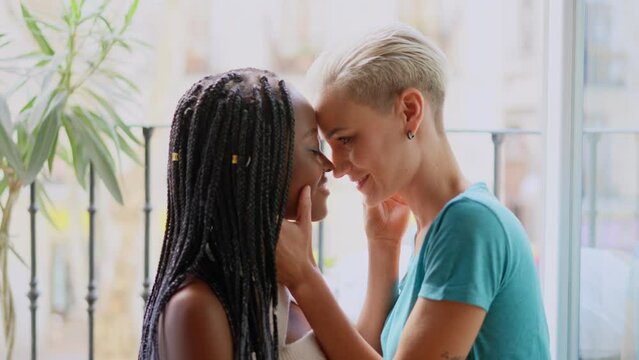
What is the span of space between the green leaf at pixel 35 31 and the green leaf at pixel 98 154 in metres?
0.23

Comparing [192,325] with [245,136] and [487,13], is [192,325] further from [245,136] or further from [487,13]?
[487,13]

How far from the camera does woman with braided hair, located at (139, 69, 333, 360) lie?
3.52 feet

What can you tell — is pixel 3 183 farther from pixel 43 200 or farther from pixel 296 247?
pixel 296 247

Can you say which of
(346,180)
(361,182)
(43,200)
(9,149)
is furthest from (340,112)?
(346,180)

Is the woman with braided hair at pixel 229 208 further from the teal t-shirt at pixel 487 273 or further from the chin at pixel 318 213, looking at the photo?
the teal t-shirt at pixel 487 273

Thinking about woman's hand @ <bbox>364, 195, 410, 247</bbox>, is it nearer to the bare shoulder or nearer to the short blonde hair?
the short blonde hair

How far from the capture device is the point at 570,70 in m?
2.16

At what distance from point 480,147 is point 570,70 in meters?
2.91

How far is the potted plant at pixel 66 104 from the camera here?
2.28 metres

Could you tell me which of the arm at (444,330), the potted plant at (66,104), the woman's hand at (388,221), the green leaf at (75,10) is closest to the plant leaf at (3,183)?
the potted plant at (66,104)

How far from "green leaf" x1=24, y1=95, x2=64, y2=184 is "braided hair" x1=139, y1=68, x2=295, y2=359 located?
1224 mm

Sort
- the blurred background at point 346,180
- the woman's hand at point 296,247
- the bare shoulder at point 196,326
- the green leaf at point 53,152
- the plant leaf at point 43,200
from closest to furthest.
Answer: the bare shoulder at point 196,326 < the woman's hand at point 296,247 < the blurred background at point 346,180 < the green leaf at point 53,152 < the plant leaf at point 43,200

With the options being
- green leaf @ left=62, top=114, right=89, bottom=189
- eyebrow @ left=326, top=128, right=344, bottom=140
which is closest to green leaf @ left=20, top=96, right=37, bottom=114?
green leaf @ left=62, top=114, right=89, bottom=189

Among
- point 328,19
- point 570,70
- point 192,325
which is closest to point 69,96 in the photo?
point 570,70
